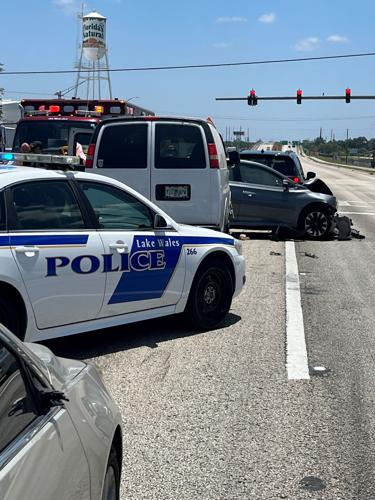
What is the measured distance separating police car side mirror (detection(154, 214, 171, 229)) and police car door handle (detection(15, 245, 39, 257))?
1515mm

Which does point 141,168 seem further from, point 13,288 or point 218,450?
point 218,450

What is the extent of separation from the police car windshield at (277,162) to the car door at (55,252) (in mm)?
12188

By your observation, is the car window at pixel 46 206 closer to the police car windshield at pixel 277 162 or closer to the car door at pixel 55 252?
the car door at pixel 55 252

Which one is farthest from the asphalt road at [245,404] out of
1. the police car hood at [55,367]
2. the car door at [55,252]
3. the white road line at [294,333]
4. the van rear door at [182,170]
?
the van rear door at [182,170]

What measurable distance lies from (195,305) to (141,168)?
349 centimetres

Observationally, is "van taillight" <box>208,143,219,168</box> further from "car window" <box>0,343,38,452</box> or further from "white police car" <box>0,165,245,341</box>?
"car window" <box>0,343,38,452</box>

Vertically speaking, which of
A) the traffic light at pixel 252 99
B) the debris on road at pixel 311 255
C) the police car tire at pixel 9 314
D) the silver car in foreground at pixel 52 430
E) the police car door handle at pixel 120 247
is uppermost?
the traffic light at pixel 252 99

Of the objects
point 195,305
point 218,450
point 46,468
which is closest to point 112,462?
point 46,468

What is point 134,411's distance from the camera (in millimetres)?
5211

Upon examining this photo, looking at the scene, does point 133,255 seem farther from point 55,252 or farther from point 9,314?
point 9,314

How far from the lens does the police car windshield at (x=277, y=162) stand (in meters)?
18.1

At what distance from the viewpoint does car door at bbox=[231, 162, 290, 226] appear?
16.2 meters

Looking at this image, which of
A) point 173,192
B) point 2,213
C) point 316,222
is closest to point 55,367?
point 2,213

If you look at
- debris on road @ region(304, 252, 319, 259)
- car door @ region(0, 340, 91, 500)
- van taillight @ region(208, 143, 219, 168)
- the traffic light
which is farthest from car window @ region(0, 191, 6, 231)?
the traffic light
